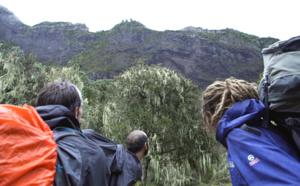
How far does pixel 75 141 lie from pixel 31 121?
0.94 feet

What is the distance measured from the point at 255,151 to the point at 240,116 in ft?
0.90

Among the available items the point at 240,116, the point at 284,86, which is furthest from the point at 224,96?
the point at 284,86

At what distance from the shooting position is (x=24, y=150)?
113 centimetres

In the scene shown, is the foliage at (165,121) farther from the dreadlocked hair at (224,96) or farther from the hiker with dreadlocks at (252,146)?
the hiker with dreadlocks at (252,146)

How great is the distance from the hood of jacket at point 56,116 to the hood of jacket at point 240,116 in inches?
38.8

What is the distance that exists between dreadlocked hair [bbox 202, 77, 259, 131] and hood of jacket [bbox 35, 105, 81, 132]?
3.32ft

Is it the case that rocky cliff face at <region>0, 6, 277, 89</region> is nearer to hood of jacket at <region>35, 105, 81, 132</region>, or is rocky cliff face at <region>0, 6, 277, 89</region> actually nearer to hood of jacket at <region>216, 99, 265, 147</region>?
hood of jacket at <region>35, 105, 81, 132</region>

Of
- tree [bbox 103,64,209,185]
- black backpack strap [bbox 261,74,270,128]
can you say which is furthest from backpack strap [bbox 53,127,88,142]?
tree [bbox 103,64,209,185]

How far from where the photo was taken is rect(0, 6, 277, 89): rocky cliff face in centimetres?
6744

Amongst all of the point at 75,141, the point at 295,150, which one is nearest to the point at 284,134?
the point at 295,150

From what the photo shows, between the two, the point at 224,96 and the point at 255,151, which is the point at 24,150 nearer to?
the point at 255,151

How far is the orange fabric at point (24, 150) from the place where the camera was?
107 centimetres

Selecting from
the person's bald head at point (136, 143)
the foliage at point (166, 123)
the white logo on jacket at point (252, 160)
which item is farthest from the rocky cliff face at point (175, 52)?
the white logo on jacket at point (252, 160)

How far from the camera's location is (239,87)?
1682mm
